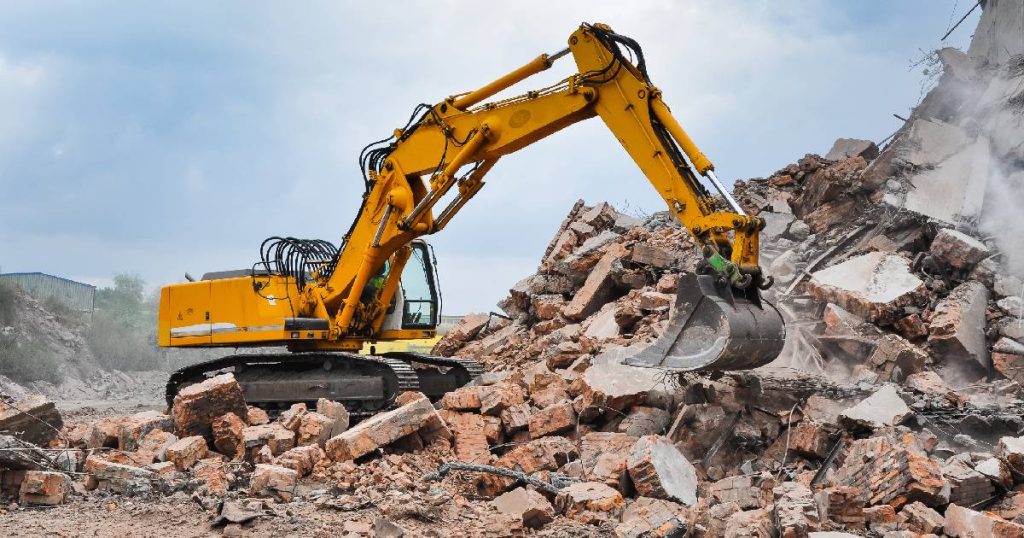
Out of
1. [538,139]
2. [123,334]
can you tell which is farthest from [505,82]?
[123,334]

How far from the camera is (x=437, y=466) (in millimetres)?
7633

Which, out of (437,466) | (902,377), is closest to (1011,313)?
(902,377)

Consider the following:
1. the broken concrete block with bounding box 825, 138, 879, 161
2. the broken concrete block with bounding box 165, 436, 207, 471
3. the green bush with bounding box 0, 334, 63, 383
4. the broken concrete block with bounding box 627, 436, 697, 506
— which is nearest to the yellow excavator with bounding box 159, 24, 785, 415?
the broken concrete block with bounding box 627, 436, 697, 506

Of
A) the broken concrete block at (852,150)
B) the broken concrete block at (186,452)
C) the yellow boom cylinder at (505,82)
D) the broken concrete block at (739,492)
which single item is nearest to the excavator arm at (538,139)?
the yellow boom cylinder at (505,82)

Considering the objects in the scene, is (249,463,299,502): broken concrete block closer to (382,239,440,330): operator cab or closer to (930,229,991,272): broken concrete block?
(382,239,440,330): operator cab

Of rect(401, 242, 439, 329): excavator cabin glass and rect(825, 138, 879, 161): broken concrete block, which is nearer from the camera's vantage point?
rect(401, 242, 439, 329): excavator cabin glass

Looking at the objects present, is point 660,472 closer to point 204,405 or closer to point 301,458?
point 301,458

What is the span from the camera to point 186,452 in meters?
7.91

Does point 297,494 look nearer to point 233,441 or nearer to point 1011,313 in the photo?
point 233,441

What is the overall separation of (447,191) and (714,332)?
3.62 m

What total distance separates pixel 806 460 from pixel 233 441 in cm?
504

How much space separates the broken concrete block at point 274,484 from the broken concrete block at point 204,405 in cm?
201

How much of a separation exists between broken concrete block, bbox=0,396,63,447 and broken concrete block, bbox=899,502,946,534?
7.35 meters

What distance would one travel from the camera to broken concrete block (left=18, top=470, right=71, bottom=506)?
22.6 ft
